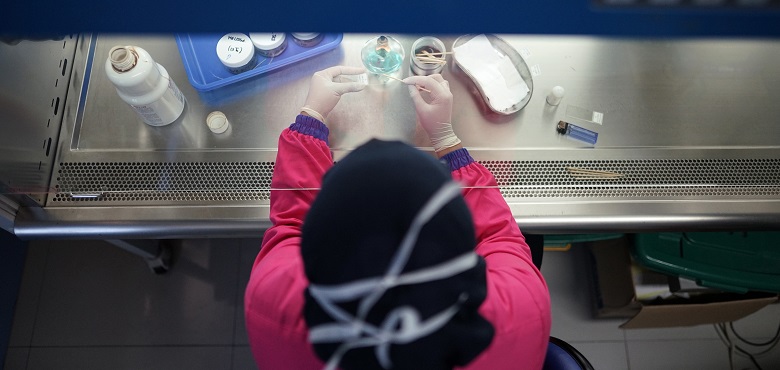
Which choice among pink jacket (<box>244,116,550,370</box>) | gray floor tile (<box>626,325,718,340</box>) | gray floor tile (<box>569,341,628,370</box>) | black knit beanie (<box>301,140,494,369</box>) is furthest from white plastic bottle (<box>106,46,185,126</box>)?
gray floor tile (<box>626,325,718,340</box>)

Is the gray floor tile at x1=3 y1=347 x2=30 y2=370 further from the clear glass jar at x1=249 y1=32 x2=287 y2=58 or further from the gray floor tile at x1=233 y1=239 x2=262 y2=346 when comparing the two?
the clear glass jar at x1=249 y1=32 x2=287 y2=58

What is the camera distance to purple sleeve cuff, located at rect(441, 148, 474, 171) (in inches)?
50.6

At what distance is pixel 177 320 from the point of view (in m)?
2.28

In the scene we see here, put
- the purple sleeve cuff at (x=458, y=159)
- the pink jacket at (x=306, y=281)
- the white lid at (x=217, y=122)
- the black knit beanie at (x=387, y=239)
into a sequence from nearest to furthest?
1. the black knit beanie at (x=387, y=239)
2. the pink jacket at (x=306, y=281)
3. the purple sleeve cuff at (x=458, y=159)
4. the white lid at (x=217, y=122)

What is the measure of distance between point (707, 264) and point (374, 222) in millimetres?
1683

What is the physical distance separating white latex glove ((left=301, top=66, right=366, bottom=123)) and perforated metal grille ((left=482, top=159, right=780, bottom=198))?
19.1 inches

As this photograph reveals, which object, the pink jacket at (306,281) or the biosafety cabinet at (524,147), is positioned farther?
the biosafety cabinet at (524,147)

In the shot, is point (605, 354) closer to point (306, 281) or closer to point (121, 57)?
point (306, 281)

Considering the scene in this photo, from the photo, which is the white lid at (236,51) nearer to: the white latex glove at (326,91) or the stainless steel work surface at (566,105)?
the stainless steel work surface at (566,105)

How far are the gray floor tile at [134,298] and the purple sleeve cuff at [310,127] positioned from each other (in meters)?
1.27

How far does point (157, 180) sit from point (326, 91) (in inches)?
20.5

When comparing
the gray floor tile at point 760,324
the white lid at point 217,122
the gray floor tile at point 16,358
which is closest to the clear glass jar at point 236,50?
the white lid at point 217,122

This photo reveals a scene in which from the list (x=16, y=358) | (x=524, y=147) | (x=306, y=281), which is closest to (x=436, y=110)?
(x=524, y=147)

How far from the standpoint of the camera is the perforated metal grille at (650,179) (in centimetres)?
142
